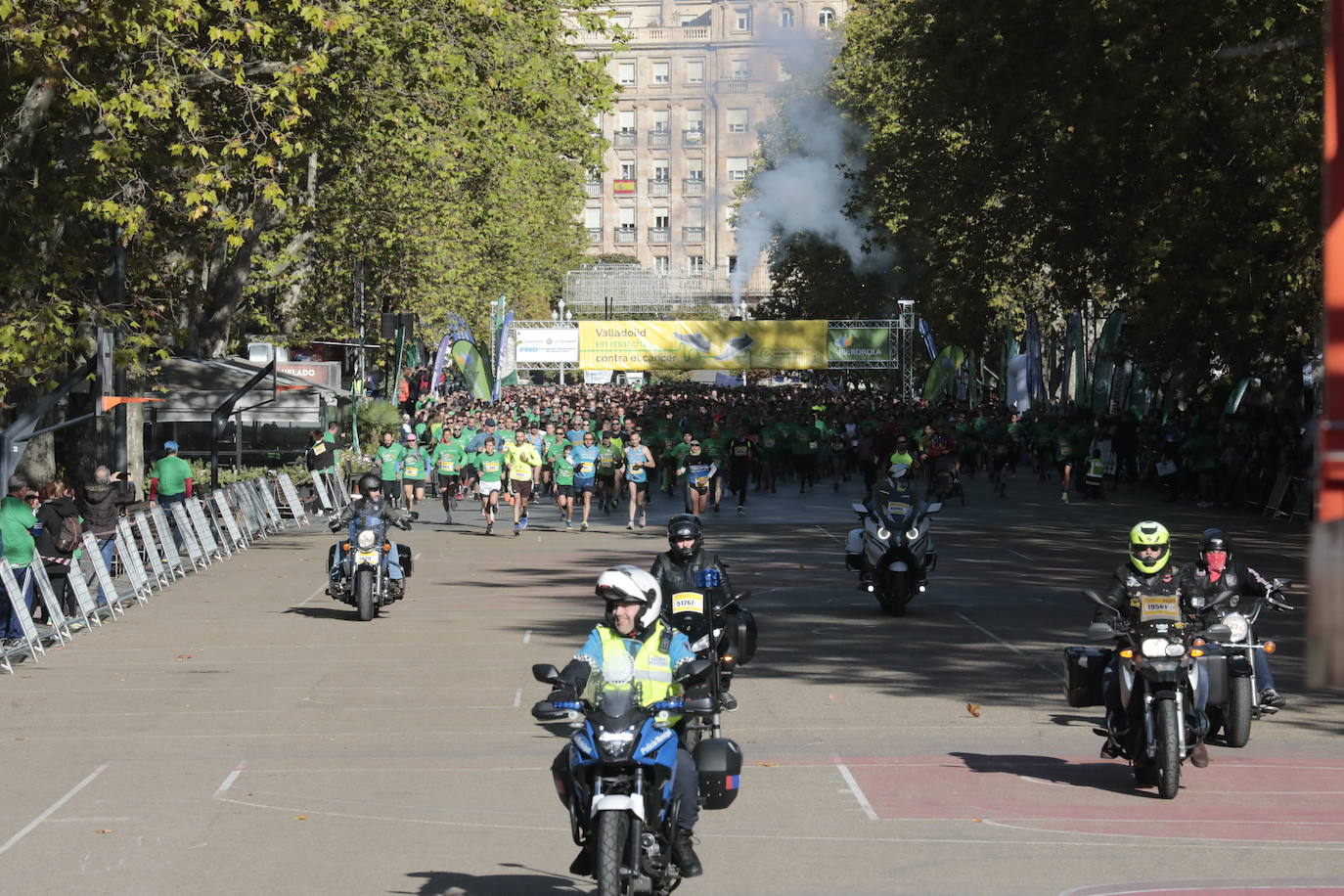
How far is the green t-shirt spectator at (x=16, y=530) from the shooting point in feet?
57.6

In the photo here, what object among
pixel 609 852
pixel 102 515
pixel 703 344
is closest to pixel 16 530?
pixel 102 515

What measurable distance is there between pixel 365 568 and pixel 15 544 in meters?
3.72

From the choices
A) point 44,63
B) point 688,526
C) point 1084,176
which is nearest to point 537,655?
point 688,526

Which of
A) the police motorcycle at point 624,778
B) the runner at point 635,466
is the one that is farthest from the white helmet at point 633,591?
the runner at point 635,466

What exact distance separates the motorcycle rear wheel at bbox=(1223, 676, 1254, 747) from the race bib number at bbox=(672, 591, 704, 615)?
3362mm

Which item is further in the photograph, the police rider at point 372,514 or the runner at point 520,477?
the runner at point 520,477

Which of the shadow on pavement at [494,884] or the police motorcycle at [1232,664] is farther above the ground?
the police motorcycle at [1232,664]

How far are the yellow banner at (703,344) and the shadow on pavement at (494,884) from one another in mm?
50905

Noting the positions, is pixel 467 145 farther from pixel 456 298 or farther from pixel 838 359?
pixel 838 359

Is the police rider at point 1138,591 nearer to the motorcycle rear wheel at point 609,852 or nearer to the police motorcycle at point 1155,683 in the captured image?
the police motorcycle at point 1155,683

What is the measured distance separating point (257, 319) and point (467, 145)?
16294mm

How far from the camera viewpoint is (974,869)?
9438 mm

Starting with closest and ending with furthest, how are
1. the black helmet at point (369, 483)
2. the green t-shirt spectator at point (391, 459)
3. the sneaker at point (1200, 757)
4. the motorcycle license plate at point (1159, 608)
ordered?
the motorcycle license plate at point (1159, 608) < the sneaker at point (1200, 757) < the black helmet at point (369, 483) < the green t-shirt spectator at point (391, 459)

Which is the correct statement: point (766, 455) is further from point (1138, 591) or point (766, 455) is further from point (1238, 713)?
point (1138, 591)
